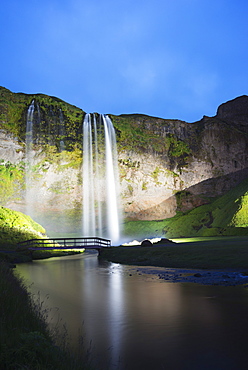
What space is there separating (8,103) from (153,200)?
3598cm

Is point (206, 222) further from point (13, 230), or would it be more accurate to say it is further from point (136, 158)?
point (13, 230)

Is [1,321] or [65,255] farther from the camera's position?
[65,255]

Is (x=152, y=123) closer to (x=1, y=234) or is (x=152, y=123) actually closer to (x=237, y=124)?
(x=237, y=124)

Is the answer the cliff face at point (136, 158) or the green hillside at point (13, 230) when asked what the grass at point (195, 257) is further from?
the cliff face at point (136, 158)

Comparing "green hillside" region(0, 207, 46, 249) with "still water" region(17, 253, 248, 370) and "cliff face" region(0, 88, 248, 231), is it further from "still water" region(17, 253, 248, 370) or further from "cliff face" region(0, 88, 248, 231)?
"still water" region(17, 253, 248, 370)

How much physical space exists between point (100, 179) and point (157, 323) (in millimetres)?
52391

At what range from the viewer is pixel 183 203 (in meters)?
66.1

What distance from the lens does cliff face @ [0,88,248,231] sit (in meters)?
56.5

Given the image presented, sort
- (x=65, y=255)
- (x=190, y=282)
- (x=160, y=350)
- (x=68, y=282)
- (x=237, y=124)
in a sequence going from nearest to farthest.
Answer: (x=160, y=350) → (x=190, y=282) → (x=68, y=282) → (x=65, y=255) → (x=237, y=124)

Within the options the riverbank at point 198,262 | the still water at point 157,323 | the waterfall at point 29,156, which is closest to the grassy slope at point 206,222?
the waterfall at point 29,156

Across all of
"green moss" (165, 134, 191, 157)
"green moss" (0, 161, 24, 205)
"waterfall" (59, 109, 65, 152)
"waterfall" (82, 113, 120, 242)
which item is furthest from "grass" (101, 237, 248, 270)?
"green moss" (165, 134, 191, 157)

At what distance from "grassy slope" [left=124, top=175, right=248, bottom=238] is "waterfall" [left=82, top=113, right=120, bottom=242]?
191 inches

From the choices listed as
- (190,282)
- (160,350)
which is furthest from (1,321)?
(190,282)

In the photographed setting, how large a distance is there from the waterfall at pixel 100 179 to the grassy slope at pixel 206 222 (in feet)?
15.9
